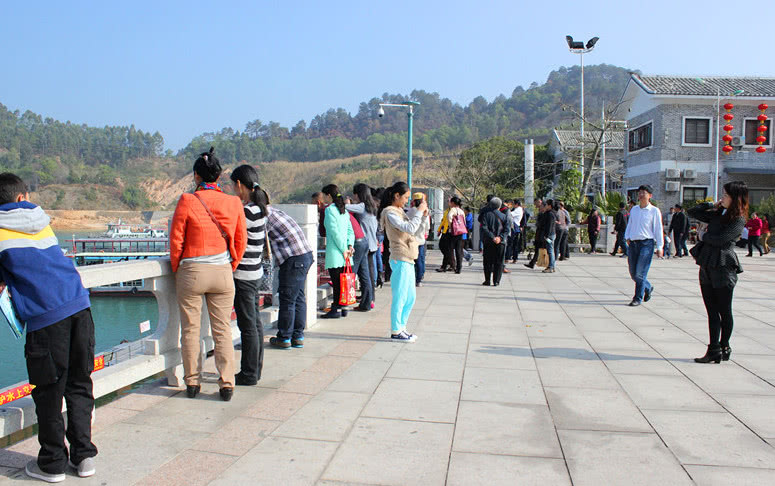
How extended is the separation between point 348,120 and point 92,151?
60.7m

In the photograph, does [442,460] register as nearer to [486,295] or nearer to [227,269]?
[227,269]

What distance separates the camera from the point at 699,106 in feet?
91.5

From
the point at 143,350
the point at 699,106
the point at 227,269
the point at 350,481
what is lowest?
the point at 350,481

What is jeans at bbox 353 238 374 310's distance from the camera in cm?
791

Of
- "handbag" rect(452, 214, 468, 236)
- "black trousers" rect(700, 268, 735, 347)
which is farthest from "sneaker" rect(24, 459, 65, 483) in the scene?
"handbag" rect(452, 214, 468, 236)

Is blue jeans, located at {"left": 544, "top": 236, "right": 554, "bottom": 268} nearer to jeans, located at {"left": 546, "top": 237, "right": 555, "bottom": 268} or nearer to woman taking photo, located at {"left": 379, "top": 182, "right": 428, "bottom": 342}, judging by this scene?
jeans, located at {"left": 546, "top": 237, "right": 555, "bottom": 268}

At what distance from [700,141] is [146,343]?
29090mm

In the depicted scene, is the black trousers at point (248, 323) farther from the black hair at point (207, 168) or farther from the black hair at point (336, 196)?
the black hair at point (336, 196)

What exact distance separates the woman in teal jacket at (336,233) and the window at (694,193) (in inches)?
985

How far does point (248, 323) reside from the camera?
15.3ft

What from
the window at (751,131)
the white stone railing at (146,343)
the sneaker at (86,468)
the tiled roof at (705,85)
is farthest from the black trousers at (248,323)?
the window at (751,131)

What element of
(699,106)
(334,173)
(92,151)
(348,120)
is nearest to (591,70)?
(348,120)

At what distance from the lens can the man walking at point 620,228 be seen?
680 inches

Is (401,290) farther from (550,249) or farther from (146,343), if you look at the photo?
(550,249)
